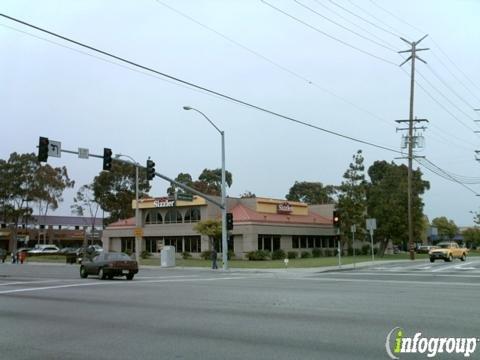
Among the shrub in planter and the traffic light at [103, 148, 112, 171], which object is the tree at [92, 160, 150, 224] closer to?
the shrub in planter

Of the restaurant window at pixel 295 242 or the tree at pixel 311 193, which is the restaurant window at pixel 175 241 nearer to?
the restaurant window at pixel 295 242

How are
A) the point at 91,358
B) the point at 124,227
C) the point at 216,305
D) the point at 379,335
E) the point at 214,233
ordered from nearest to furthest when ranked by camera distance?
the point at 91,358
the point at 379,335
the point at 216,305
the point at 214,233
the point at 124,227

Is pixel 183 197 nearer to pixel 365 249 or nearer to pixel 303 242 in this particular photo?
pixel 303 242

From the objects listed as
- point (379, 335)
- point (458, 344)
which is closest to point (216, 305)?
point (379, 335)

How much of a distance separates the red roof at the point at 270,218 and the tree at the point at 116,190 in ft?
90.0

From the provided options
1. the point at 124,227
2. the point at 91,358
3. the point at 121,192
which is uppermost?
the point at 121,192

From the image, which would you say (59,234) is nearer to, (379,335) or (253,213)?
(253,213)

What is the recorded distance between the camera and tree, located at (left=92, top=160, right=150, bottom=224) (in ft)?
270

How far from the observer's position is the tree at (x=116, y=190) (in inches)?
3246

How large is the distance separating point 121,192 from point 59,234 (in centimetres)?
4098

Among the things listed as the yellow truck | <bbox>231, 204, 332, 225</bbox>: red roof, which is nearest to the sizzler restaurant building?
Answer: <bbox>231, 204, 332, 225</bbox>: red roof

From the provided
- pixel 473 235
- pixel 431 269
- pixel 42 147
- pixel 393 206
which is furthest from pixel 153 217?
pixel 473 235

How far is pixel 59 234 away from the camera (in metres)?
118

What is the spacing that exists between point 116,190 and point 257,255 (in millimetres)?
36850
